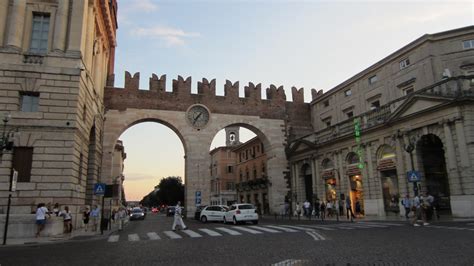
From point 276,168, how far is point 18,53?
2545cm

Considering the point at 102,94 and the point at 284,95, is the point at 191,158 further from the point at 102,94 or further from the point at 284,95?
the point at 284,95

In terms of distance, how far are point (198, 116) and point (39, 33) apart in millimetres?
17704

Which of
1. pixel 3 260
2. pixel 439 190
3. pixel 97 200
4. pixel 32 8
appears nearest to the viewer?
pixel 3 260

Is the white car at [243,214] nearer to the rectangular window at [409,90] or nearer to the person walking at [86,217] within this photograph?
the person walking at [86,217]

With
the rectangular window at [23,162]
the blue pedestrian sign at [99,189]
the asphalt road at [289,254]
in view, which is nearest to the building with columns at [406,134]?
the asphalt road at [289,254]

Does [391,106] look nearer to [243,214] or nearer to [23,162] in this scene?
[243,214]

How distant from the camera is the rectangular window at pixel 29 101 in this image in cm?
1852

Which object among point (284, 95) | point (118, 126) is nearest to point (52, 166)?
point (118, 126)

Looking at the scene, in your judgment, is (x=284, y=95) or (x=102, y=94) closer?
(x=102, y=94)

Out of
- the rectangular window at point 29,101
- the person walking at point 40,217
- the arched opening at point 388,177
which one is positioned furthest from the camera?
the arched opening at point 388,177

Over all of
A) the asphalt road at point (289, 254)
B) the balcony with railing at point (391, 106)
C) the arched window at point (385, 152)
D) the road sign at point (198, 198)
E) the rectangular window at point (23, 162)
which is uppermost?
the balcony with railing at point (391, 106)

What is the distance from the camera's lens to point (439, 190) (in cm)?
2275

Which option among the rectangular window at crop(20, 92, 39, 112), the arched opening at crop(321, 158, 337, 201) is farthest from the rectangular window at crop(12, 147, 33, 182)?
the arched opening at crop(321, 158, 337, 201)

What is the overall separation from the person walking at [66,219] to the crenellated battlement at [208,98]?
17.5 m
